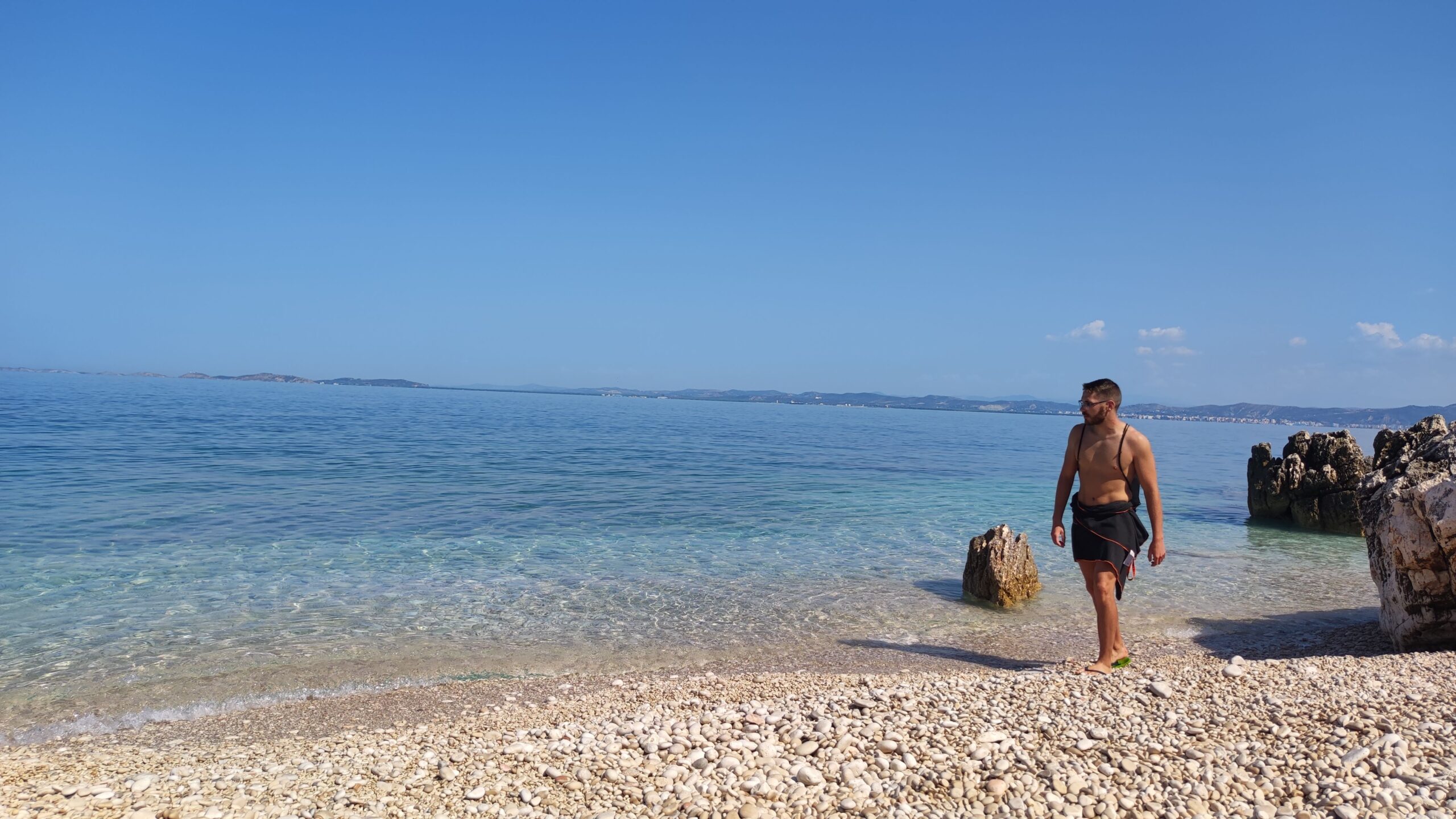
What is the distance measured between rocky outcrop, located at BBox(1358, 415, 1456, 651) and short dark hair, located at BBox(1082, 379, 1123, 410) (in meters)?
3.30

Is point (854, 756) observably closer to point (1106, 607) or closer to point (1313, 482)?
point (1106, 607)

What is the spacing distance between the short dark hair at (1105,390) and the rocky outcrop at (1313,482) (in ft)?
51.4

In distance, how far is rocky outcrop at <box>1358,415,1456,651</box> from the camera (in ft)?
23.4

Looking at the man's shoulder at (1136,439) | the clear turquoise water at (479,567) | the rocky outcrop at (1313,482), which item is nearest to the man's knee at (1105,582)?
the man's shoulder at (1136,439)

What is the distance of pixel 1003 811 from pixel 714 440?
4216 centimetres

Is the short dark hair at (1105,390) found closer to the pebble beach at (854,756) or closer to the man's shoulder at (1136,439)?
the man's shoulder at (1136,439)

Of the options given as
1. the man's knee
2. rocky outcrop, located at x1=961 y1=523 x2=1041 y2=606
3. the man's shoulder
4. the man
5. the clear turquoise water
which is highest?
the man's shoulder

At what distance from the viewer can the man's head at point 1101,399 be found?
265 inches

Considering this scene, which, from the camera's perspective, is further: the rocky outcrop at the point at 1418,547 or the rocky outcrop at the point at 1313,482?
the rocky outcrop at the point at 1313,482

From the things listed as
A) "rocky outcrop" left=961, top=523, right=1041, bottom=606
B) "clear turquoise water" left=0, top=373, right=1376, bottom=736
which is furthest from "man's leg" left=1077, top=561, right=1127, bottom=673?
"rocky outcrop" left=961, top=523, right=1041, bottom=606

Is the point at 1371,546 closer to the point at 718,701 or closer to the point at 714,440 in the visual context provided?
the point at 718,701

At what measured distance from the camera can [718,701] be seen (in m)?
6.27

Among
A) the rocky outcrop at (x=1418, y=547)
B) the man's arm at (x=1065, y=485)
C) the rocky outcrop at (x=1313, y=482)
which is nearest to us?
the man's arm at (x=1065, y=485)

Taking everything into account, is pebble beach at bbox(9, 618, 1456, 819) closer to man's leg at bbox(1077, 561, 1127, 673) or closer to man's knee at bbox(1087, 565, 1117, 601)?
man's leg at bbox(1077, 561, 1127, 673)
